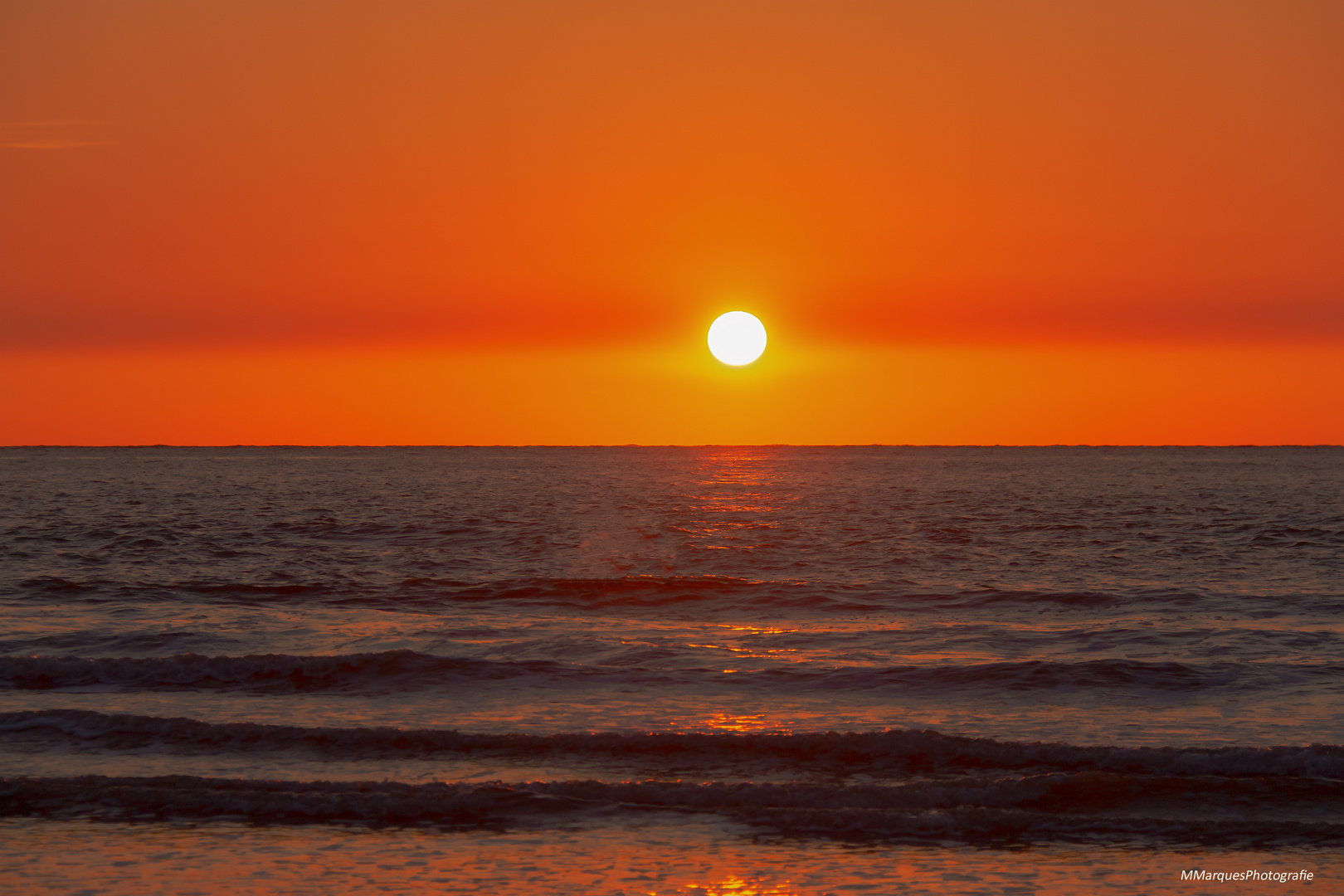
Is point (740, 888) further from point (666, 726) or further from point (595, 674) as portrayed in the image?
point (595, 674)

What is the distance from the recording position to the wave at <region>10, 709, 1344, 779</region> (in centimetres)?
1388

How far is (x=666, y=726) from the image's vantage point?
15945 millimetres

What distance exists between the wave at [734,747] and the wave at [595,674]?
117 inches

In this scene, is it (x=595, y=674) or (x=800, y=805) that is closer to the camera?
(x=800, y=805)

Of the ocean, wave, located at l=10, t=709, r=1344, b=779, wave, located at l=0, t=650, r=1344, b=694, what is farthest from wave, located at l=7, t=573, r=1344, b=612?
wave, located at l=10, t=709, r=1344, b=779

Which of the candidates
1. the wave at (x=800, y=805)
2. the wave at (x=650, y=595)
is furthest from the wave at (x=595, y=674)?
the wave at (x=650, y=595)

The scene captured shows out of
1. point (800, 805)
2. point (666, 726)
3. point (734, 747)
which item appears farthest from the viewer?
point (666, 726)

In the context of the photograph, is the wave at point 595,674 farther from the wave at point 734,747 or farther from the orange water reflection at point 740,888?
the orange water reflection at point 740,888

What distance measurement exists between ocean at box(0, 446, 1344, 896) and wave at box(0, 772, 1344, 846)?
5cm

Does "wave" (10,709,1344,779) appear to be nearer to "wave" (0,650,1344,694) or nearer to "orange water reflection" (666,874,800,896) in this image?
"wave" (0,650,1344,694)

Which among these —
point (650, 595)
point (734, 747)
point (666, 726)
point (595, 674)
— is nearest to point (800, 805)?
point (734, 747)

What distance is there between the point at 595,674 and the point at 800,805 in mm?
7340

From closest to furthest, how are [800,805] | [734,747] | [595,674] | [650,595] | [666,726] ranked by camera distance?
[800,805]
[734,747]
[666,726]
[595,674]
[650,595]

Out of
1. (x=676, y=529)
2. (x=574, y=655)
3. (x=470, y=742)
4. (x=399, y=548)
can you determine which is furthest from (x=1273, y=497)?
(x=470, y=742)
